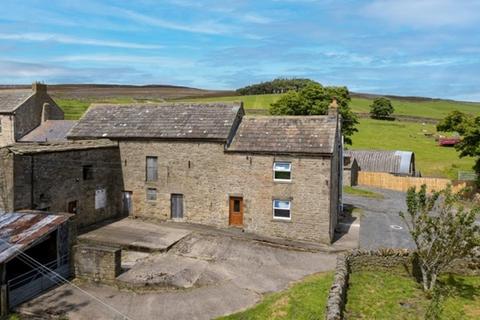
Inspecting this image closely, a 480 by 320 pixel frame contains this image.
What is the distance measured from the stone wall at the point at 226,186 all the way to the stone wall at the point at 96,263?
898cm

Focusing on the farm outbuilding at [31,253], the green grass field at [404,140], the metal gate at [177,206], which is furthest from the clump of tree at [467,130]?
the farm outbuilding at [31,253]

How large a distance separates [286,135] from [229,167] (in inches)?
151

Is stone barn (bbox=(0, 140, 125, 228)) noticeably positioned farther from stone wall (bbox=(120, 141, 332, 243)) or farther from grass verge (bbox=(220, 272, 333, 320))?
grass verge (bbox=(220, 272, 333, 320))

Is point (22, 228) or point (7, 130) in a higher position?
point (7, 130)

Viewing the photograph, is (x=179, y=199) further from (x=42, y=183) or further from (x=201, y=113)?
(x=42, y=183)

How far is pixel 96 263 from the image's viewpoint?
60.3 feet

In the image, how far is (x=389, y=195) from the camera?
43.1m

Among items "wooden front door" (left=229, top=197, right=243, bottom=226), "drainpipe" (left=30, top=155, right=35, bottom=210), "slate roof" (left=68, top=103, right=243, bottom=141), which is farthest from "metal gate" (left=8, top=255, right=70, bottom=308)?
"slate roof" (left=68, top=103, right=243, bottom=141)

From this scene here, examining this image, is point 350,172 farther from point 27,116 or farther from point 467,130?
point 27,116

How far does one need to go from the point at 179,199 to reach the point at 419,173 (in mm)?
36258

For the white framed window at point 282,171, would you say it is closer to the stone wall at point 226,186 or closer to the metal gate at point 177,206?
the stone wall at point 226,186

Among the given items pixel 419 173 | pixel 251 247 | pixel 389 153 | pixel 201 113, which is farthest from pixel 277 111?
pixel 251 247

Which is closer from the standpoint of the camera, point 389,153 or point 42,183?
point 42,183

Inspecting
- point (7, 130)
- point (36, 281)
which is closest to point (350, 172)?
point (7, 130)
